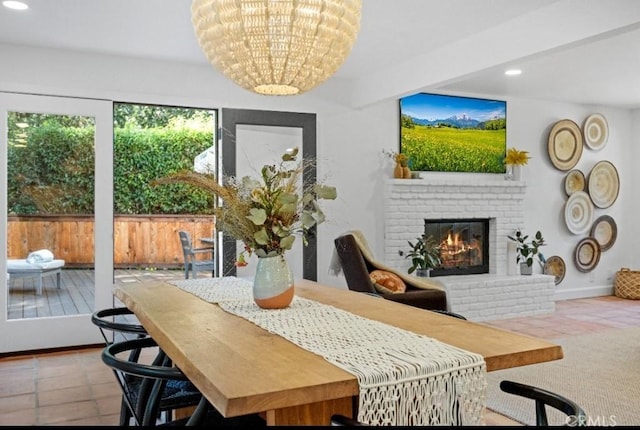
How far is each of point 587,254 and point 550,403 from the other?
653cm

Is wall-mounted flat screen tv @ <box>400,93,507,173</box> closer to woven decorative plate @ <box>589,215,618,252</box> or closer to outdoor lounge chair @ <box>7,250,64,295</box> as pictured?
woven decorative plate @ <box>589,215,618,252</box>

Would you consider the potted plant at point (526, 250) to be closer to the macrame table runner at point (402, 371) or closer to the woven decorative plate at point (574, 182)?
the woven decorative plate at point (574, 182)

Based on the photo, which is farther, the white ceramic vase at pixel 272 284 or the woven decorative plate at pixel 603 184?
the woven decorative plate at pixel 603 184

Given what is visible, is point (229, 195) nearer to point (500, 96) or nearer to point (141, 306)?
point (141, 306)

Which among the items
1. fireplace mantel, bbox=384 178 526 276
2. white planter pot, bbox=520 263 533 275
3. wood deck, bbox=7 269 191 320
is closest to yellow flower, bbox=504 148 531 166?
fireplace mantel, bbox=384 178 526 276

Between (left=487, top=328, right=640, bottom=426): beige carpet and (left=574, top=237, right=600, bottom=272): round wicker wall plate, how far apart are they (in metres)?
2.29

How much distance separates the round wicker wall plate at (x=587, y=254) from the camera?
7.23 m

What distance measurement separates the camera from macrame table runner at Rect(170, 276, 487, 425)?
54.2 inches

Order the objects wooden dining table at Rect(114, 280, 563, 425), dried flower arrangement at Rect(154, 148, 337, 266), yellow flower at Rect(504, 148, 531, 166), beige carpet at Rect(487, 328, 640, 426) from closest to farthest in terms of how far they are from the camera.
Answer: wooden dining table at Rect(114, 280, 563, 425) < dried flower arrangement at Rect(154, 148, 337, 266) < beige carpet at Rect(487, 328, 640, 426) < yellow flower at Rect(504, 148, 531, 166)

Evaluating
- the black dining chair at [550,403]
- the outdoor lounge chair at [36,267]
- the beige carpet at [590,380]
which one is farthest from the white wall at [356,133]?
the black dining chair at [550,403]

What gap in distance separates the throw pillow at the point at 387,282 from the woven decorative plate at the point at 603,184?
3.96 m

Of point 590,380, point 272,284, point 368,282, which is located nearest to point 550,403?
point 272,284

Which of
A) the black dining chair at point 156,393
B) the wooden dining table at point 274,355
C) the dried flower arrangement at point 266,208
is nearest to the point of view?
the wooden dining table at point 274,355

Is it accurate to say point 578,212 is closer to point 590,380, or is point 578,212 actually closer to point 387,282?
point 387,282
